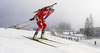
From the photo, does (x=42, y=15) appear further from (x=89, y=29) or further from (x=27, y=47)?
(x=89, y=29)

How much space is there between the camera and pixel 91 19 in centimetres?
4541

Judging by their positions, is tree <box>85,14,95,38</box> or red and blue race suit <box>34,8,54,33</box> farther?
tree <box>85,14,95,38</box>

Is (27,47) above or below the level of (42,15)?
below

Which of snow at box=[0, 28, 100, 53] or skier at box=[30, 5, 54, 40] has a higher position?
skier at box=[30, 5, 54, 40]

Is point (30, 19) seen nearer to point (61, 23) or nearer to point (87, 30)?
point (87, 30)

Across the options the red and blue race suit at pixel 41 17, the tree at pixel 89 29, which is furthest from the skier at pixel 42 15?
Result: the tree at pixel 89 29

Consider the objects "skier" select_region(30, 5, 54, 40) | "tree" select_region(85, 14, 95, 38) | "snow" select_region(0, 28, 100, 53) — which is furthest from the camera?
"tree" select_region(85, 14, 95, 38)

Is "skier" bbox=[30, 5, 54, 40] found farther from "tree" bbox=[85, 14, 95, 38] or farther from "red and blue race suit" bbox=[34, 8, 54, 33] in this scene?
"tree" bbox=[85, 14, 95, 38]

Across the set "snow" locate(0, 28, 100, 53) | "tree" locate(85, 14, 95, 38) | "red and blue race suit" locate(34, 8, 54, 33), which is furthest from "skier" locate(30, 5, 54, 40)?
"tree" locate(85, 14, 95, 38)

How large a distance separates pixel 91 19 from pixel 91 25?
3.21m

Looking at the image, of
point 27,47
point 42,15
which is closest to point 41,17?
point 42,15

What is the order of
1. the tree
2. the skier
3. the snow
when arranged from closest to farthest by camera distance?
the snow → the skier → the tree

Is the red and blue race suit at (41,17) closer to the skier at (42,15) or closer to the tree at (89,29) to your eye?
the skier at (42,15)

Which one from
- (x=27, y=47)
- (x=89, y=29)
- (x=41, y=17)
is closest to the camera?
(x=27, y=47)
